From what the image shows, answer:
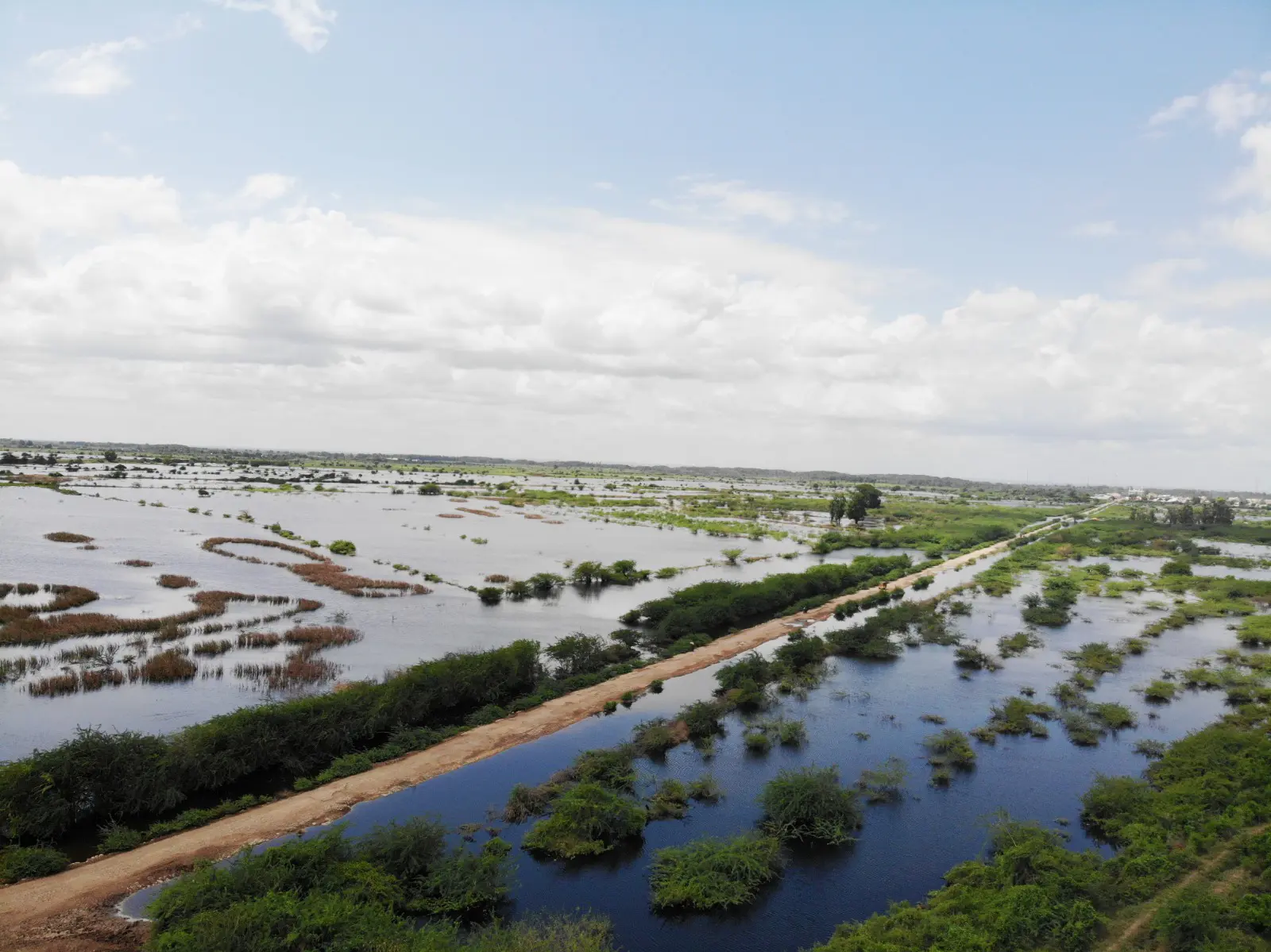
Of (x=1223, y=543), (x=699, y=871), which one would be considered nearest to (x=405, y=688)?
(x=699, y=871)

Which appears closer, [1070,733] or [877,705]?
[1070,733]

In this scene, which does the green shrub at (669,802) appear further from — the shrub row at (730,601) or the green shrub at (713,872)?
the shrub row at (730,601)

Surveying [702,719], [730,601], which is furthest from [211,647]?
[730,601]

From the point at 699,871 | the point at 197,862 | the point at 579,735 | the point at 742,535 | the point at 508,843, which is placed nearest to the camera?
the point at 197,862

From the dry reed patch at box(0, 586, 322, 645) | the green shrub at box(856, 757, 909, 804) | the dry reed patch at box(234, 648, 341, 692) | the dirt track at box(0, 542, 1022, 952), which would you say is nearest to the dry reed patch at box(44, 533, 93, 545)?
the dry reed patch at box(0, 586, 322, 645)

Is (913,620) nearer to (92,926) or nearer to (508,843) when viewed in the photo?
(508,843)

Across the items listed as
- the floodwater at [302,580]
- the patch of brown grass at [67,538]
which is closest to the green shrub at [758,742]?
the floodwater at [302,580]

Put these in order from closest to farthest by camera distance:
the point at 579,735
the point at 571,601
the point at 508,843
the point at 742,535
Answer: the point at 508,843, the point at 579,735, the point at 571,601, the point at 742,535

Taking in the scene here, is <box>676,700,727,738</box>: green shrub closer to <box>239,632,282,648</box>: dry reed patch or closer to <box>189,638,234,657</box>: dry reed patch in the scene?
<box>239,632,282,648</box>: dry reed patch
